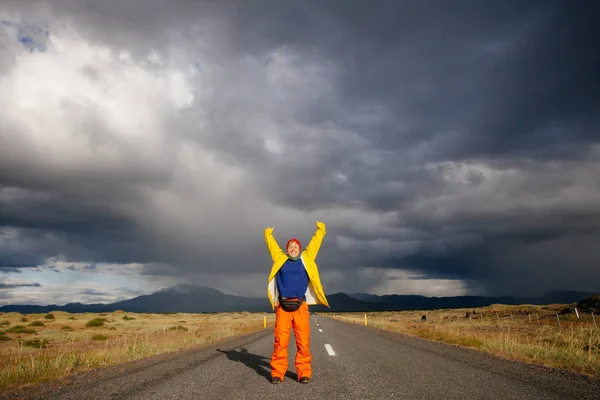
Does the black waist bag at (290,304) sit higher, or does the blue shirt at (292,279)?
the blue shirt at (292,279)

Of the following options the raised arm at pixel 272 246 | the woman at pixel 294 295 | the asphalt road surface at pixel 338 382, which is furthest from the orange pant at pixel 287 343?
the raised arm at pixel 272 246

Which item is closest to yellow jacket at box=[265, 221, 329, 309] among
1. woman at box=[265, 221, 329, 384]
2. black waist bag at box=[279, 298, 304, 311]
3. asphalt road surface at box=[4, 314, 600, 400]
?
woman at box=[265, 221, 329, 384]

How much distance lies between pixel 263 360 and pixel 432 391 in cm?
463

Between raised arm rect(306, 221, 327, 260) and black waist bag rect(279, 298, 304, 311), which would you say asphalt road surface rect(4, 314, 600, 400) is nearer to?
black waist bag rect(279, 298, 304, 311)

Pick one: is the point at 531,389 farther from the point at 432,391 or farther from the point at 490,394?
the point at 432,391

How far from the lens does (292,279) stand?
6262mm

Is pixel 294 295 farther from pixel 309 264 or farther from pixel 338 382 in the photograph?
pixel 338 382

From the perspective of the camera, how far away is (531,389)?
18.5ft

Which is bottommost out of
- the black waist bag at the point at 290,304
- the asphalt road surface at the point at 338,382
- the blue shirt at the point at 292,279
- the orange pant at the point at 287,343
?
the asphalt road surface at the point at 338,382

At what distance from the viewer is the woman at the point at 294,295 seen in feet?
19.6

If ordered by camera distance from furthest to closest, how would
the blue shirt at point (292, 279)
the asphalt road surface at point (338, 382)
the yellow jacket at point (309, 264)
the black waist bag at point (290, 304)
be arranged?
the yellow jacket at point (309, 264)
the blue shirt at point (292, 279)
the black waist bag at point (290, 304)
the asphalt road surface at point (338, 382)

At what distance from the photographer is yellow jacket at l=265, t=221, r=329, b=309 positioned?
6.43 m

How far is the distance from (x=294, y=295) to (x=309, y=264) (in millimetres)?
620

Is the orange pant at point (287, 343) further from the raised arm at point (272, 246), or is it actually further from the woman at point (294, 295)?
the raised arm at point (272, 246)
